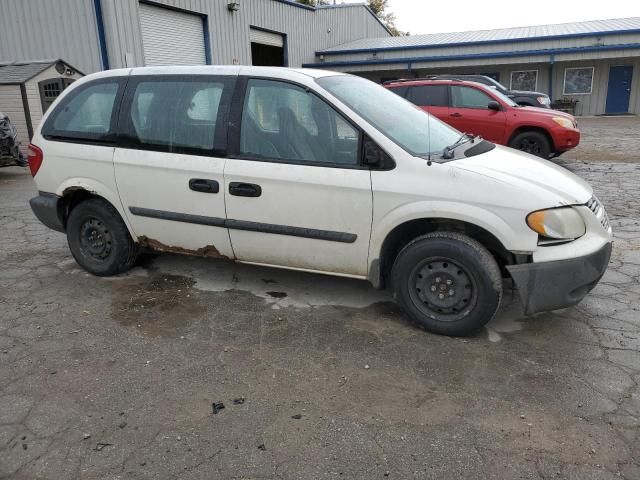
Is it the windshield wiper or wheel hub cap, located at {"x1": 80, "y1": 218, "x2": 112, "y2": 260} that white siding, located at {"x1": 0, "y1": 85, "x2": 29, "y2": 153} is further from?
the windshield wiper

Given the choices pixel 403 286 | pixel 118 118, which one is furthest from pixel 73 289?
pixel 403 286

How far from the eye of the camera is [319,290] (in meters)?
4.34

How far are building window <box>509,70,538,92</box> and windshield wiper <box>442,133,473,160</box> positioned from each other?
2347 centimetres

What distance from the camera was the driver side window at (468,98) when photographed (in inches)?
389

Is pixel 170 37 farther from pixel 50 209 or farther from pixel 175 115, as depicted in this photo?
pixel 175 115

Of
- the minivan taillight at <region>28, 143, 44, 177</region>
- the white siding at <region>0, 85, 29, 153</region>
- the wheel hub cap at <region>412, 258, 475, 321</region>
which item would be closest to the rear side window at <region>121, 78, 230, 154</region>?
the minivan taillight at <region>28, 143, 44, 177</region>

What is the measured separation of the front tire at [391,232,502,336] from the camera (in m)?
3.31

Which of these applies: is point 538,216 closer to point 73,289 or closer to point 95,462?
point 95,462

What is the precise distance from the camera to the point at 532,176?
3.47m

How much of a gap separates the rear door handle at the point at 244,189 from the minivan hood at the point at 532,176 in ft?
4.49

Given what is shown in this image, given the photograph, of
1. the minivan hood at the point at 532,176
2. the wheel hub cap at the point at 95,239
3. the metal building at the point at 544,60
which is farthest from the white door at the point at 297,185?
the metal building at the point at 544,60

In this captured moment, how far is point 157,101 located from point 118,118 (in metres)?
0.38

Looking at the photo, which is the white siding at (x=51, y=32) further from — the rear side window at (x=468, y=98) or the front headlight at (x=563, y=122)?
the front headlight at (x=563, y=122)

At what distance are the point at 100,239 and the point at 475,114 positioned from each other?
750 cm
